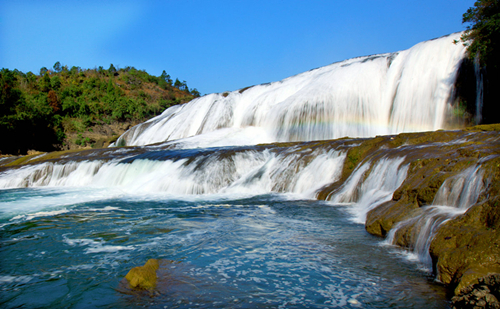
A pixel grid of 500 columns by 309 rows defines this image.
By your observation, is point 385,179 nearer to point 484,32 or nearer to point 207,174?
point 207,174

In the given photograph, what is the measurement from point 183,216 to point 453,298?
225 inches

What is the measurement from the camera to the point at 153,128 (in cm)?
2762

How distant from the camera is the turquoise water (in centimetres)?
362

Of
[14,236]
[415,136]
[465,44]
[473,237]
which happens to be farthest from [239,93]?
[473,237]

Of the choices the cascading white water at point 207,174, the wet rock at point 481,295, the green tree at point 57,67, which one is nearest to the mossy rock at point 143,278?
the wet rock at point 481,295

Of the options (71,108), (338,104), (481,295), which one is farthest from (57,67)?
(481,295)

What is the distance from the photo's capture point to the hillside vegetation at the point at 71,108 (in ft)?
99.5

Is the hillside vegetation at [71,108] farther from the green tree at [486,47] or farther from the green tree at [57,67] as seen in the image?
the green tree at [486,47]

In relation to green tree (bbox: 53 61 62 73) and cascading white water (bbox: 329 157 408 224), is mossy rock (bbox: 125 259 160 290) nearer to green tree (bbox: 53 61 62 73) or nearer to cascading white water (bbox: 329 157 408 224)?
cascading white water (bbox: 329 157 408 224)

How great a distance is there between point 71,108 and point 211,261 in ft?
134

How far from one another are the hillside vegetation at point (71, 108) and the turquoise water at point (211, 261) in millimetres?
24953

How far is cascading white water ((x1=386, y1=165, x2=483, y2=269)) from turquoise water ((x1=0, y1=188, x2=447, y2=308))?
291 millimetres

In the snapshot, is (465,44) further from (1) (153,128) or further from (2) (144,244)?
(1) (153,128)

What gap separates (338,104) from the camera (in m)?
18.5
